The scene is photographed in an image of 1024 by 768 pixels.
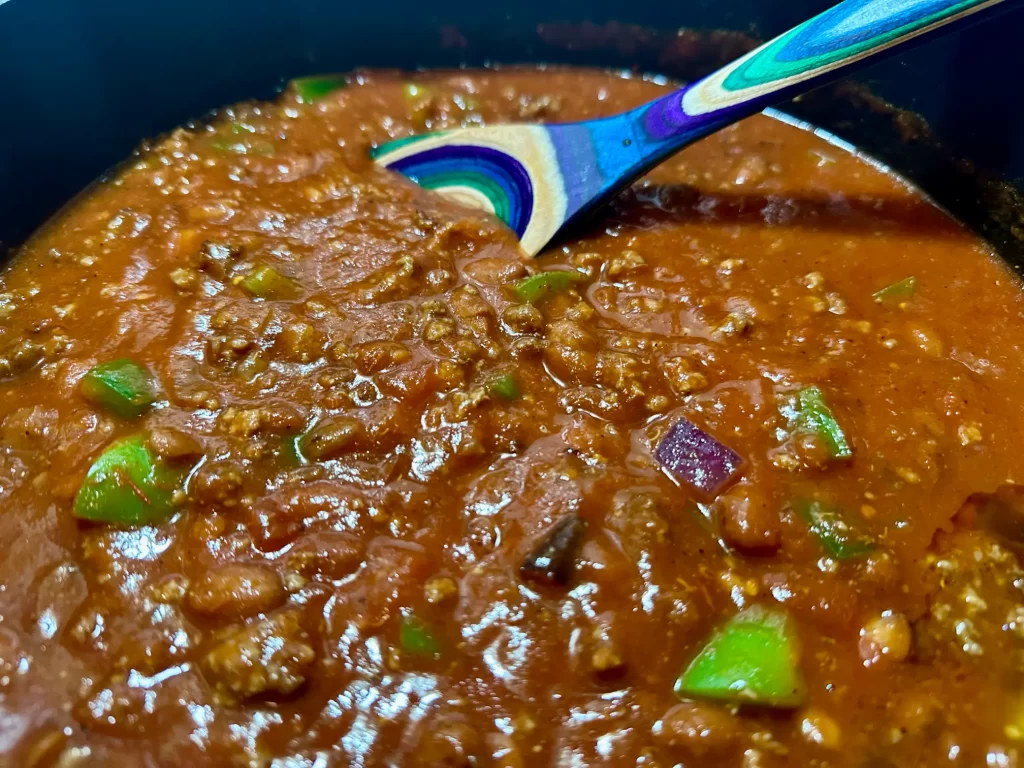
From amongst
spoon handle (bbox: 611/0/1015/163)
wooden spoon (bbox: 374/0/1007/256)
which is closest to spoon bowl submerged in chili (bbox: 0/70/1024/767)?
wooden spoon (bbox: 374/0/1007/256)

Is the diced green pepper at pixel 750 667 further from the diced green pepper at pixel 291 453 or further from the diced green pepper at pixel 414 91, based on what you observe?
the diced green pepper at pixel 414 91

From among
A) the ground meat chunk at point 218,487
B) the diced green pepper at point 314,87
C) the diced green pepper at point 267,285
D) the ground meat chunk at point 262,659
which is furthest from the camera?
the diced green pepper at point 314,87

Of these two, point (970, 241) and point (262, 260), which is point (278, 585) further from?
point (970, 241)

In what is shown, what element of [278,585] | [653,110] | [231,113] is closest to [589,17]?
[653,110]

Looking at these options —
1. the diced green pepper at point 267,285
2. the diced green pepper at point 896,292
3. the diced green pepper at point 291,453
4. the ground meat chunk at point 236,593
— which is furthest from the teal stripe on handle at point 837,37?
the ground meat chunk at point 236,593

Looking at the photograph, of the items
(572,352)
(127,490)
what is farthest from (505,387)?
(127,490)

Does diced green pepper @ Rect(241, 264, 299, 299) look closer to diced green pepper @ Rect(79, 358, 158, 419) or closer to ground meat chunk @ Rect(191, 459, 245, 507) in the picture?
diced green pepper @ Rect(79, 358, 158, 419)

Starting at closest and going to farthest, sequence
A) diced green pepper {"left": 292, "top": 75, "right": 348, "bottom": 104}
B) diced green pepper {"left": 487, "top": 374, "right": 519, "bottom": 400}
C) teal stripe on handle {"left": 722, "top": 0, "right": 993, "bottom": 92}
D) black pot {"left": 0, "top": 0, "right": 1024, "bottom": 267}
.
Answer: diced green pepper {"left": 487, "top": 374, "right": 519, "bottom": 400} → teal stripe on handle {"left": 722, "top": 0, "right": 993, "bottom": 92} → black pot {"left": 0, "top": 0, "right": 1024, "bottom": 267} → diced green pepper {"left": 292, "top": 75, "right": 348, "bottom": 104}
